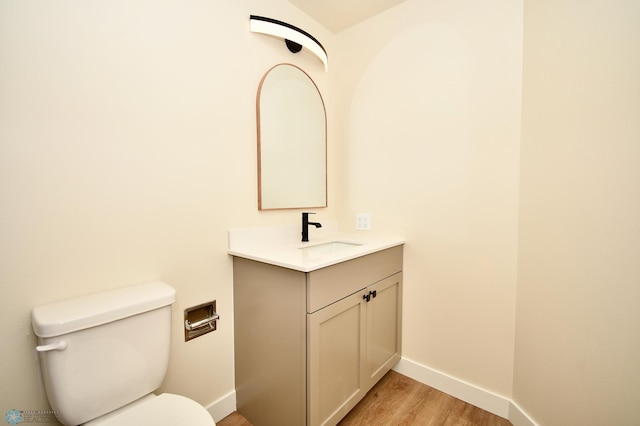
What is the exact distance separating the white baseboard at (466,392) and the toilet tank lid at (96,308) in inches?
61.2

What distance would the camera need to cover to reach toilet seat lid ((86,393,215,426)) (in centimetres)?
88

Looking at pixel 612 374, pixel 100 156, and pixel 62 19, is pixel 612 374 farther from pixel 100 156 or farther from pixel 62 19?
pixel 62 19

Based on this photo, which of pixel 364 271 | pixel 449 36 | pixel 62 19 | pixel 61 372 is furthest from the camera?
pixel 449 36

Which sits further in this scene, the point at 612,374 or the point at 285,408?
the point at 285,408

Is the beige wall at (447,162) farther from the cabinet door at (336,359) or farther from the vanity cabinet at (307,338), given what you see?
the cabinet door at (336,359)

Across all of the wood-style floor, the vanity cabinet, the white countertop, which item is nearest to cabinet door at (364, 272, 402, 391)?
the vanity cabinet

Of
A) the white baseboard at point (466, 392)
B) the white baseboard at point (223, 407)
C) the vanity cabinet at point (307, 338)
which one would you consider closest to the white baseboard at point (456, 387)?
the white baseboard at point (466, 392)

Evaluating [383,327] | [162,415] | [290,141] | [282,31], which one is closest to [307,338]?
[162,415]

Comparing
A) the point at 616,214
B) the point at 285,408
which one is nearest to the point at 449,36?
the point at 616,214

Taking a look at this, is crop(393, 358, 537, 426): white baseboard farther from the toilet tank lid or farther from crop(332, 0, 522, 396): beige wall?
the toilet tank lid

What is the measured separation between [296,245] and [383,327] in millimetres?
729

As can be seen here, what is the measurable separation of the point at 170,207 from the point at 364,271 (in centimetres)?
101

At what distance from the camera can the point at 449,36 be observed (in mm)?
1565

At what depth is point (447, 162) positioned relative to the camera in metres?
1.61
